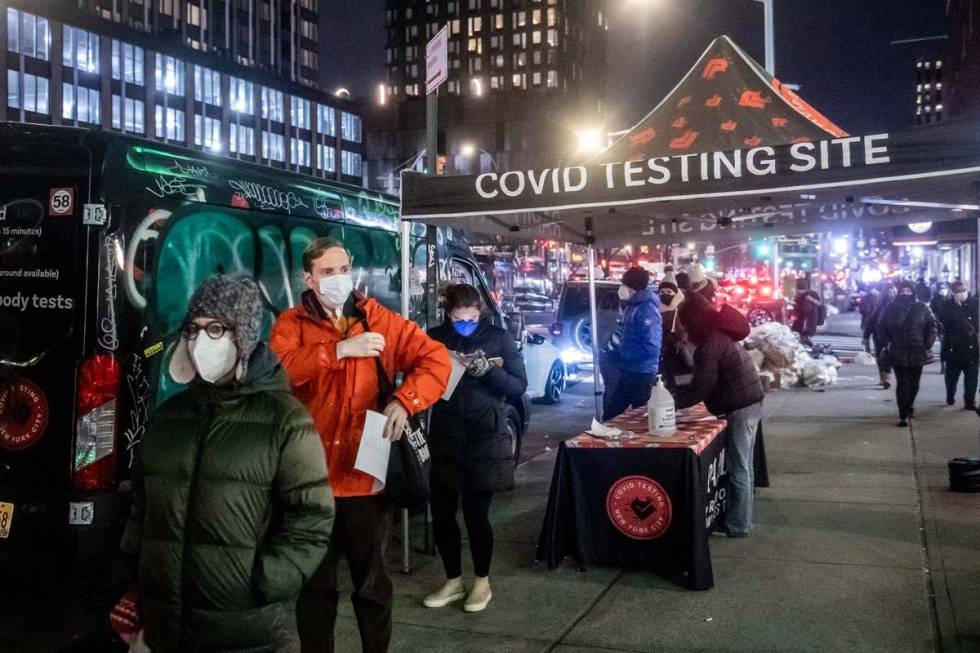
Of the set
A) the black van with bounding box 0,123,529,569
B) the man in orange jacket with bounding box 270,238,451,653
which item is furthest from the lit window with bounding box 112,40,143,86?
the man in orange jacket with bounding box 270,238,451,653

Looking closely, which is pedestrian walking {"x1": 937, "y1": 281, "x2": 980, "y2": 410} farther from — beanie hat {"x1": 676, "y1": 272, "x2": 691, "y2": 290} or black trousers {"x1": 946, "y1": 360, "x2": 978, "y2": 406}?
beanie hat {"x1": 676, "y1": 272, "x2": 691, "y2": 290}

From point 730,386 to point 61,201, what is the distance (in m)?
4.40

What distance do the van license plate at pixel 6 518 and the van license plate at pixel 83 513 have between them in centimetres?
43

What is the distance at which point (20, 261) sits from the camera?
4.79 meters

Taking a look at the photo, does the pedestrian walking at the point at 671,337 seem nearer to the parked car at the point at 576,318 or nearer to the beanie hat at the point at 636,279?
the beanie hat at the point at 636,279

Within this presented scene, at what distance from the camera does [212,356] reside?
2.61 meters

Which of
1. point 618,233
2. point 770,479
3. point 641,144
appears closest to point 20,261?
point 641,144

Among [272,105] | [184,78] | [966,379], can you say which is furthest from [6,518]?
[272,105]

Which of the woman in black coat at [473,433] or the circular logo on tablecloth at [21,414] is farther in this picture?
the woman in black coat at [473,433]

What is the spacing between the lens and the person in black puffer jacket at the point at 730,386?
6.25 meters

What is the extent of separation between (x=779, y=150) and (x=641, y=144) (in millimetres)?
2371

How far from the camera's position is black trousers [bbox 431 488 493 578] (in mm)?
4941

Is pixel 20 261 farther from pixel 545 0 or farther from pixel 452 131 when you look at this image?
pixel 545 0

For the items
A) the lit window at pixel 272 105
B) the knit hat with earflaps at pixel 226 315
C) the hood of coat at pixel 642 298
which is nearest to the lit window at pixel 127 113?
the lit window at pixel 272 105
